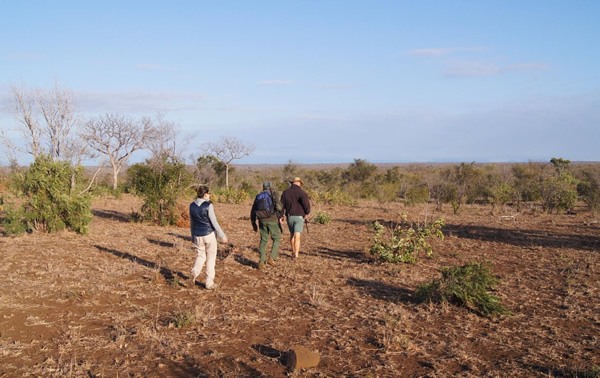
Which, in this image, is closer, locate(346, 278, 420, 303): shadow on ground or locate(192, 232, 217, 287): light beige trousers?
locate(346, 278, 420, 303): shadow on ground

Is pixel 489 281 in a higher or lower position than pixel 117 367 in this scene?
higher

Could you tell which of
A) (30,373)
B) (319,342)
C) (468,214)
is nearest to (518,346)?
(319,342)

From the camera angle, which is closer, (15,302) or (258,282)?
(15,302)

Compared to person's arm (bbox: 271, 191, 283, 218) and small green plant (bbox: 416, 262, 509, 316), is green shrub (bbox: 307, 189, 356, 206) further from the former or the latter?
small green plant (bbox: 416, 262, 509, 316)

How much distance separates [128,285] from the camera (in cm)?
841

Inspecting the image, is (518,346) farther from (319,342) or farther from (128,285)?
(128,285)

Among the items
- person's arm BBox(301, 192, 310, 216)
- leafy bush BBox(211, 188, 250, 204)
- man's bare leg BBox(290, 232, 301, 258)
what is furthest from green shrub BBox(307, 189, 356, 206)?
person's arm BBox(301, 192, 310, 216)

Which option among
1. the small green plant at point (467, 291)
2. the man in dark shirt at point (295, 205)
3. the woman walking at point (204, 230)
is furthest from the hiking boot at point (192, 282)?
the small green plant at point (467, 291)

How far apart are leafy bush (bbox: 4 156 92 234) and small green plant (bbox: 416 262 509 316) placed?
9.11 m

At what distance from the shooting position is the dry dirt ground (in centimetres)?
541

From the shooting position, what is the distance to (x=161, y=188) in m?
15.5

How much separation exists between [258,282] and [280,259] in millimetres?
2042

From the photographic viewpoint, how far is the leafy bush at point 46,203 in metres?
12.7

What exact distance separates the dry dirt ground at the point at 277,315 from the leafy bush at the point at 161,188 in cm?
344
